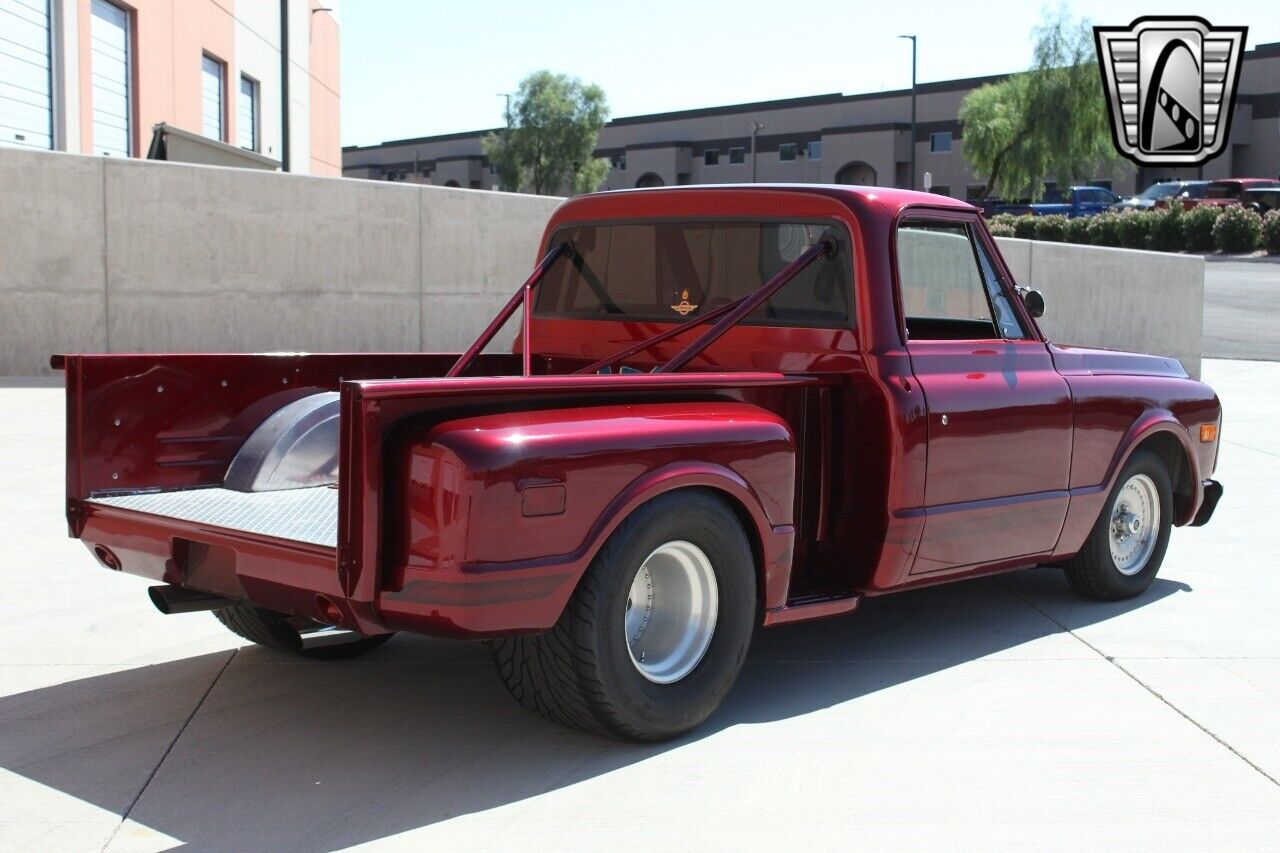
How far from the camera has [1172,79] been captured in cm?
3278

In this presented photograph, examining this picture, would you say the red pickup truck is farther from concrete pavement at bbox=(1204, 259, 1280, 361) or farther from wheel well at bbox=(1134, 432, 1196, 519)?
concrete pavement at bbox=(1204, 259, 1280, 361)

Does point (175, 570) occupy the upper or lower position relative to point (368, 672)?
upper

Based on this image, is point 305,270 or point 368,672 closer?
point 368,672

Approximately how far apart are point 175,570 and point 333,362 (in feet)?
4.14

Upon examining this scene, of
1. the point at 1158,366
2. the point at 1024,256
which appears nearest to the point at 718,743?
the point at 1158,366

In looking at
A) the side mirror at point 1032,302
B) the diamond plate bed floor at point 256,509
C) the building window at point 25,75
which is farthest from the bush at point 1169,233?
the diamond plate bed floor at point 256,509

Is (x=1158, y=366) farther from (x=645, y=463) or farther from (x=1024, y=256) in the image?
(x=1024, y=256)

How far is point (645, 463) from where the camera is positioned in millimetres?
4523

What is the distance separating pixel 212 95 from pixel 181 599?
2614 centimetres

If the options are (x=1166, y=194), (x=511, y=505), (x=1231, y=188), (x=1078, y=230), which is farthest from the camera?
(x=1166, y=194)

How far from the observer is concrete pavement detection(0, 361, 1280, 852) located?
414 centimetres

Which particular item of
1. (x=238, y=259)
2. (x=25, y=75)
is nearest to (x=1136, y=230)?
(x=25, y=75)

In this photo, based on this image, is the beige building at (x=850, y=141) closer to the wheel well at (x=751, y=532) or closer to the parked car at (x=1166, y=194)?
the parked car at (x=1166, y=194)

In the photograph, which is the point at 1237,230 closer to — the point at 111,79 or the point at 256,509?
the point at 111,79
